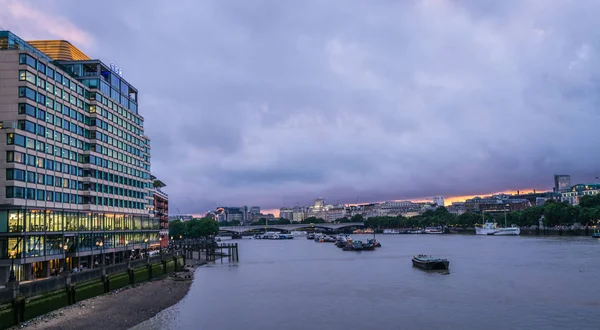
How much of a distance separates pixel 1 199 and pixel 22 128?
31.2 ft

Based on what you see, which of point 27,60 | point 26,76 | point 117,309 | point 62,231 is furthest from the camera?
point 62,231

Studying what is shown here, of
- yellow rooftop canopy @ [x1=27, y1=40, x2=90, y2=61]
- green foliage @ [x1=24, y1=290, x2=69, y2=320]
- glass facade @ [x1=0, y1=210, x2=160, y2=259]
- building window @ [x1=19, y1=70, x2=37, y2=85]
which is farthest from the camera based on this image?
yellow rooftop canopy @ [x1=27, y1=40, x2=90, y2=61]

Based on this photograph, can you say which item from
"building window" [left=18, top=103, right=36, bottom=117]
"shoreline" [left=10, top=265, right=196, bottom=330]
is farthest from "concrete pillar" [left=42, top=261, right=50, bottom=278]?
"building window" [left=18, top=103, right=36, bottom=117]

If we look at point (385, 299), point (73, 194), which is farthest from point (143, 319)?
point (73, 194)

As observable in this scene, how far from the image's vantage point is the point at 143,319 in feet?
180

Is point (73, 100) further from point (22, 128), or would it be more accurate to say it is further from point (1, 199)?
point (1, 199)

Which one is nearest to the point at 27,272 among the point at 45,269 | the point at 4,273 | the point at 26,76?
the point at 4,273

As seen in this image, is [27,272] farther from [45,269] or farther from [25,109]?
[25,109]

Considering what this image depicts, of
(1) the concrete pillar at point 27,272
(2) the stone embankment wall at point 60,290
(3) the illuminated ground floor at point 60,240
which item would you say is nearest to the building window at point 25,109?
(3) the illuminated ground floor at point 60,240

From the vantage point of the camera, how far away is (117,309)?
5725 centimetres

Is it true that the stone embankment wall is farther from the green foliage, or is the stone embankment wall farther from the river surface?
the river surface

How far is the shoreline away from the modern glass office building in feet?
38.8

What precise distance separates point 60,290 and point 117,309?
613 centimetres

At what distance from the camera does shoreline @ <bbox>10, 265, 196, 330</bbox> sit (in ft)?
160
